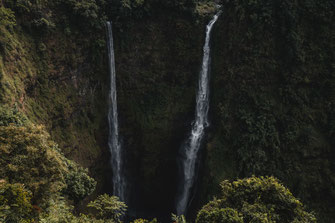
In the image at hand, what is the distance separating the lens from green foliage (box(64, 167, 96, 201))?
12.7 meters

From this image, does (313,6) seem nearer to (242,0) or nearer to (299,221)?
(242,0)

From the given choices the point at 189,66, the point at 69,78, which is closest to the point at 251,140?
the point at 189,66

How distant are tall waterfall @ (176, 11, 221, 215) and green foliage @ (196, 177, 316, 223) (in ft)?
36.0

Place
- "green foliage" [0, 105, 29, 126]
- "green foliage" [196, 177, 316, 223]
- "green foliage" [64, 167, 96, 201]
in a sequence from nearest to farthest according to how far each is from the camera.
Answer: "green foliage" [196, 177, 316, 223], "green foliage" [0, 105, 29, 126], "green foliage" [64, 167, 96, 201]

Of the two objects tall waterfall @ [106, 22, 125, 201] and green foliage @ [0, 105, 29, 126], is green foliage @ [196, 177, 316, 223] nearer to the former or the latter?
green foliage @ [0, 105, 29, 126]

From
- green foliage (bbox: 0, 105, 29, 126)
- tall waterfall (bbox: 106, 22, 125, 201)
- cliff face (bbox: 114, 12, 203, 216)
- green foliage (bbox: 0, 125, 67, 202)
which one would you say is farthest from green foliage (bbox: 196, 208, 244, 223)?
cliff face (bbox: 114, 12, 203, 216)

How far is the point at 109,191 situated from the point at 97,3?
47.4 feet

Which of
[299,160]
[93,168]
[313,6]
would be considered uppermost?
[313,6]

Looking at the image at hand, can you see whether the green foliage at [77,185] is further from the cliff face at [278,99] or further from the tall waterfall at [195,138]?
the cliff face at [278,99]

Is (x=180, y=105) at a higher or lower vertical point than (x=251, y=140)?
higher

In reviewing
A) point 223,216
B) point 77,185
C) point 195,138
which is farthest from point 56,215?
point 195,138


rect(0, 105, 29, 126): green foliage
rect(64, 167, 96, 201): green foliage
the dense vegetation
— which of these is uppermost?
the dense vegetation

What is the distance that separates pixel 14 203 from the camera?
7.82 meters

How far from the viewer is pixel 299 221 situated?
9.15 m
